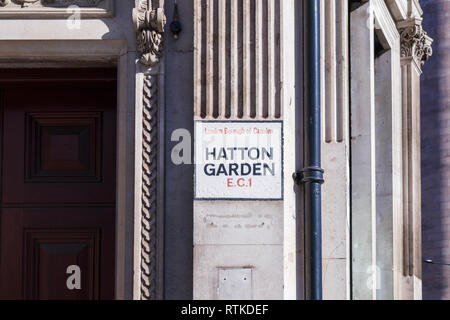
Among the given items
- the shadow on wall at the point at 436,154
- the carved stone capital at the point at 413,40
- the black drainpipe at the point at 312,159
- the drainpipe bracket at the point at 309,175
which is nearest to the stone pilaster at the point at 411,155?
the carved stone capital at the point at 413,40

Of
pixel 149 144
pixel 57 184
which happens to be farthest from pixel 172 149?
pixel 57 184

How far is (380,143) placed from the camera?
14.5m

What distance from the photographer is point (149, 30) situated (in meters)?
11.1

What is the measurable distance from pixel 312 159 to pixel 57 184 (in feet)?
8.52

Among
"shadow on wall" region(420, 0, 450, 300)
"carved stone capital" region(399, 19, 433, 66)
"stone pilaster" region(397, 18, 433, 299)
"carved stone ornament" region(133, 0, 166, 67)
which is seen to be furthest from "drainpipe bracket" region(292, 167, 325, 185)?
"shadow on wall" region(420, 0, 450, 300)

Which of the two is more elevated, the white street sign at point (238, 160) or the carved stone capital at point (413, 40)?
the carved stone capital at point (413, 40)

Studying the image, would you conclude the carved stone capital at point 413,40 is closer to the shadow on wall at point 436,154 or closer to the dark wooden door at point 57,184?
the dark wooden door at point 57,184

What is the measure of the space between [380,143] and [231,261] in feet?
14.5

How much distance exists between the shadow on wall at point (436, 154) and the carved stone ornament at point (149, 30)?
2487cm

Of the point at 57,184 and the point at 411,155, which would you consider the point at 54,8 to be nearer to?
the point at 57,184

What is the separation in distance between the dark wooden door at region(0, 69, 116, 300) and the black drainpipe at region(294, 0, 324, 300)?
1964mm

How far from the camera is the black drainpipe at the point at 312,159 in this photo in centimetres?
1091
